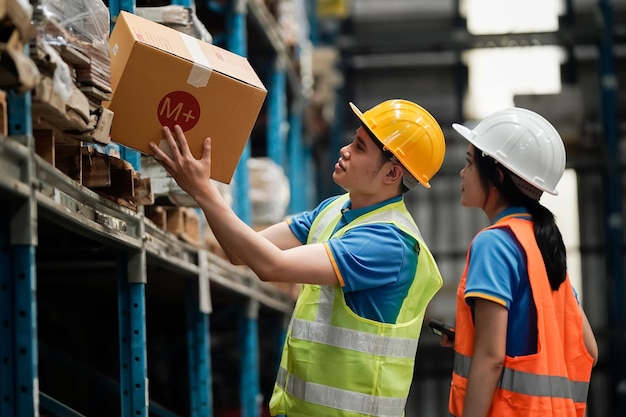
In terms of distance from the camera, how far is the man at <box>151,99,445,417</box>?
3.26 meters

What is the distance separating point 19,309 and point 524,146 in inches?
76.8

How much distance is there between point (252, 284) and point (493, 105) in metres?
9.30

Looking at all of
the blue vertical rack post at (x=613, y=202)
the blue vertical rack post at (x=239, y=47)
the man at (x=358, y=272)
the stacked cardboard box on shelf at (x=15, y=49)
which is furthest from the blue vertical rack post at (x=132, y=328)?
the blue vertical rack post at (x=613, y=202)

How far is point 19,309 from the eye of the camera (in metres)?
2.78

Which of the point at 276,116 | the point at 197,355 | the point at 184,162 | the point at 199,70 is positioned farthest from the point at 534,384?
the point at 276,116

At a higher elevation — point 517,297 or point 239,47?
point 239,47

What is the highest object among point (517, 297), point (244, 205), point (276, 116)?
point (276, 116)

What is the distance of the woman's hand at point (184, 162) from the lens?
10.5 ft

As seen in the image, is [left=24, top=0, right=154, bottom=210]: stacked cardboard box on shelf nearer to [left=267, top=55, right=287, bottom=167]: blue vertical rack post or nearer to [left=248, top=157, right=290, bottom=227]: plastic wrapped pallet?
[left=248, top=157, right=290, bottom=227]: plastic wrapped pallet

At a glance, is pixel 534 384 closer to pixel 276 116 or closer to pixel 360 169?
pixel 360 169

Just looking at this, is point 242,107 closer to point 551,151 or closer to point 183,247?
point 551,151

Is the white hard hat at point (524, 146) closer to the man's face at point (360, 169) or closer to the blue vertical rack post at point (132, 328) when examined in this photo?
the man's face at point (360, 169)

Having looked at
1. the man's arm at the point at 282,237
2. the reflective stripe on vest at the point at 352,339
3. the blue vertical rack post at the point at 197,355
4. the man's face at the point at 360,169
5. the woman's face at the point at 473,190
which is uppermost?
the man's face at the point at 360,169

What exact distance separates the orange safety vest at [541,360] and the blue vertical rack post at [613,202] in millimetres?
10141
